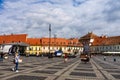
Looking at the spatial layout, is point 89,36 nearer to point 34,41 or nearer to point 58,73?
point 34,41

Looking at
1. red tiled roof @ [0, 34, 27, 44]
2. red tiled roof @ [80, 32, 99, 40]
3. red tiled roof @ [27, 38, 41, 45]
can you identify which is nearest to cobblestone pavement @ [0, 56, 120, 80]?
red tiled roof @ [0, 34, 27, 44]

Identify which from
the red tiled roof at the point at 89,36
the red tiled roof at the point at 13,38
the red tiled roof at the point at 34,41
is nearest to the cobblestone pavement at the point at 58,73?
the red tiled roof at the point at 13,38

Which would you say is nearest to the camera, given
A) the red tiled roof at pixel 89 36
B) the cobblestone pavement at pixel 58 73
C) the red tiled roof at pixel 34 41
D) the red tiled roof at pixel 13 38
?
the cobblestone pavement at pixel 58 73

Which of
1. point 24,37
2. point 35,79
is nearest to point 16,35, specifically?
point 24,37

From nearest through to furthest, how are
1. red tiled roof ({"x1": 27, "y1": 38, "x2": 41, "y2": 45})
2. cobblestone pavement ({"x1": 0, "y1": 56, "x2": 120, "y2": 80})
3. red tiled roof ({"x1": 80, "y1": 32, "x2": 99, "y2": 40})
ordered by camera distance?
cobblestone pavement ({"x1": 0, "y1": 56, "x2": 120, "y2": 80}), red tiled roof ({"x1": 27, "y1": 38, "x2": 41, "y2": 45}), red tiled roof ({"x1": 80, "y1": 32, "x2": 99, "y2": 40})

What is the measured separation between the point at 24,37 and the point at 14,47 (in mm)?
28082

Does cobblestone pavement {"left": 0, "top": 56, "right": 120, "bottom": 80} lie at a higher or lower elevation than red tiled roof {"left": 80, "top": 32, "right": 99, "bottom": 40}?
lower

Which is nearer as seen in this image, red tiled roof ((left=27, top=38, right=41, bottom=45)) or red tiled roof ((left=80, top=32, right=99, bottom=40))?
red tiled roof ((left=27, top=38, right=41, bottom=45))

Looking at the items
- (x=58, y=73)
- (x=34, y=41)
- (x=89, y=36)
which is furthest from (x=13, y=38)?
(x=58, y=73)

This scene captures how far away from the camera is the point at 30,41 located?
149875mm

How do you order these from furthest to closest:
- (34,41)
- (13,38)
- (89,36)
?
(89,36) < (34,41) < (13,38)

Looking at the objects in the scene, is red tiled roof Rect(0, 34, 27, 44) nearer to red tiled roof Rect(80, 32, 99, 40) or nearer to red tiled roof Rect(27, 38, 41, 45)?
red tiled roof Rect(27, 38, 41, 45)

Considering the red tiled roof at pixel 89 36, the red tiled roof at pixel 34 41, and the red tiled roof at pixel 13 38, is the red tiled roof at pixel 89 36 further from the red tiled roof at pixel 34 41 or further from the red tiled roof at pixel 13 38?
the red tiled roof at pixel 13 38

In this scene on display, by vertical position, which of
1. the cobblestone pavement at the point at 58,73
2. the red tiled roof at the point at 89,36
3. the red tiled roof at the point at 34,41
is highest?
the red tiled roof at the point at 89,36
